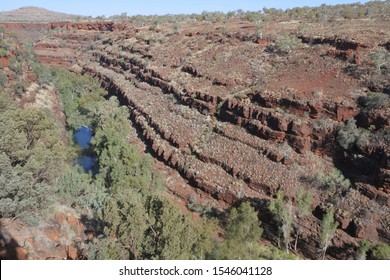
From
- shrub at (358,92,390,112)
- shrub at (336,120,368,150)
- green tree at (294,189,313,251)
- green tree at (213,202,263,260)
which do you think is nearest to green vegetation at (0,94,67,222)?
green tree at (213,202,263,260)

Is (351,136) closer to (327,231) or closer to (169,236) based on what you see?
(327,231)

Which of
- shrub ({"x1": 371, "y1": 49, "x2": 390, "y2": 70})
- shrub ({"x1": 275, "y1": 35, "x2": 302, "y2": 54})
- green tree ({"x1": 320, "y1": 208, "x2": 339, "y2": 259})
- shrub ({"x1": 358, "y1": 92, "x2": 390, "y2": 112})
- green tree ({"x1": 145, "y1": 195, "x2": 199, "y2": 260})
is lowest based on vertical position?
green tree ({"x1": 320, "y1": 208, "x2": 339, "y2": 259})

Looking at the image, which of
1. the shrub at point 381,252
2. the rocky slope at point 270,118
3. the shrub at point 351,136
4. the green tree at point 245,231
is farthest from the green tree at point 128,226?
the shrub at point 351,136

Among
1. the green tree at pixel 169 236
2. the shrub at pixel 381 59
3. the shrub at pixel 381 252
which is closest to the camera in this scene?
the green tree at pixel 169 236

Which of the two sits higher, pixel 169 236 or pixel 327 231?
pixel 169 236

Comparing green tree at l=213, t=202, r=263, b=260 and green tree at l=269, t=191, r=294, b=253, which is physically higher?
green tree at l=213, t=202, r=263, b=260

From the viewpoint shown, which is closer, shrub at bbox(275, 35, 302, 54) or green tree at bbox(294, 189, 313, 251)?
green tree at bbox(294, 189, 313, 251)

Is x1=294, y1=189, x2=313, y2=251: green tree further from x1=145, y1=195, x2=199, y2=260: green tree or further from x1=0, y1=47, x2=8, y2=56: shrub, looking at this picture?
x1=0, y1=47, x2=8, y2=56: shrub

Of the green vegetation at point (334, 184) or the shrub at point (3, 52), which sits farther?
the shrub at point (3, 52)

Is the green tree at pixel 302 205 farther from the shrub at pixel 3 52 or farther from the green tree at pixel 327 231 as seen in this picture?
the shrub at pixel 3 52

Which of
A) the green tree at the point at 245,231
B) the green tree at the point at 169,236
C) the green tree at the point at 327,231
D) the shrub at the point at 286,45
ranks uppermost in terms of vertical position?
the shrub at the point at 286,45

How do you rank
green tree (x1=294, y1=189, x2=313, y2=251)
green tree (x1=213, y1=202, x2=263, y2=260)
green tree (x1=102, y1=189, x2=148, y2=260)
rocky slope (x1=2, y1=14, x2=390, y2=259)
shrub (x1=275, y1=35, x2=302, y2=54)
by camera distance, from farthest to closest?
shrub (x1=275, y1=35, x2=302, y2=54) < rocky slope (x1=2, y1=14, x2=390, y2=259) < green tree (x1=294, y1=189, x2=313, y2=251) < green tree (x1=213, y1=202, x2=263, y2=260) < green tree (x1=102, y1=189, x2=148, y2=260)

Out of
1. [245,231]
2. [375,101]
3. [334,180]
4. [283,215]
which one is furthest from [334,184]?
[245,231]
